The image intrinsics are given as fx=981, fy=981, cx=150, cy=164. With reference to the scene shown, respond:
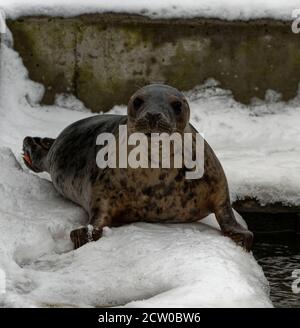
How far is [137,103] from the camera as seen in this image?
15.5ft

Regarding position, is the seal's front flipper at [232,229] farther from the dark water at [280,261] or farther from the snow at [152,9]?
the snow at [152,9]

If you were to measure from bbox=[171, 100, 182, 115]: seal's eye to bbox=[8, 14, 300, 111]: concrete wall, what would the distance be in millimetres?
2489

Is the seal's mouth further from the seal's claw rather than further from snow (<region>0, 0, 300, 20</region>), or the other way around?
snow (<region>0, 0, 300, 20</region>)

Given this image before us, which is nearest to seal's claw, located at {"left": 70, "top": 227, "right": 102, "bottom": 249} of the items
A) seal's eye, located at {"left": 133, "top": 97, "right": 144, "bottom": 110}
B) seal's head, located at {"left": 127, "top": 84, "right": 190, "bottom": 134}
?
seal's head, located at {"left": 127, "top": 84, "right": 190, "bottom": 134}

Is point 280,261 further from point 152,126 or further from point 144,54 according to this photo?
point 144,54

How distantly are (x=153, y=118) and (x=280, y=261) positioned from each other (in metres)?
1.17

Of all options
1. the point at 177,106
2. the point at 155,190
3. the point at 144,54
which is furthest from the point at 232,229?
the point at 144,54

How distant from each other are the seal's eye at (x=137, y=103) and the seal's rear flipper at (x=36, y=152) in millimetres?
1424

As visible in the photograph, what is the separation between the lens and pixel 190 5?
723 centimetres

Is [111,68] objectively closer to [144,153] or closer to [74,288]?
[144,153]

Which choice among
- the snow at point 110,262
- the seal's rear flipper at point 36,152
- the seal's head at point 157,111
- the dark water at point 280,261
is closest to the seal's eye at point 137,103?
the seal's head at point 157,111

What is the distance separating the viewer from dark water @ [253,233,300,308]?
4520 millimetres
